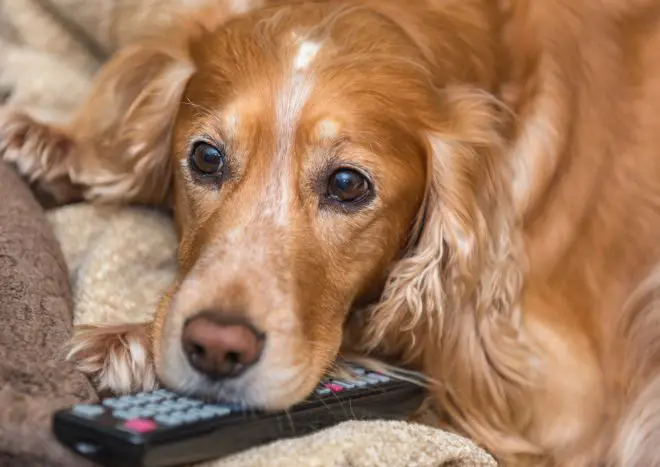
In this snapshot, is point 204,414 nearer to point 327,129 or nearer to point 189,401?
point 189,401

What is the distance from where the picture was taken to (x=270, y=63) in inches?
50.6

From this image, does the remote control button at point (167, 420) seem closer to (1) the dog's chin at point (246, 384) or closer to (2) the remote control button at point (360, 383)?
(1) the dog's chin at point (246, 384)

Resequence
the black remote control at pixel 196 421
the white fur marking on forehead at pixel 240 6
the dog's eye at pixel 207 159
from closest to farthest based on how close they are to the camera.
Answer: the black remote control at pixel 196 421
the dog's eye at pixel 207 159
the white fur marking on forehead at pixel 240 6

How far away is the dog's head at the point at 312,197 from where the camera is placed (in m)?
1.13

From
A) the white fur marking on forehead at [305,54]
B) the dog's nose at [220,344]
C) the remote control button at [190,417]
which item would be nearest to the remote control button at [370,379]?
the dog's nose at [220,344]

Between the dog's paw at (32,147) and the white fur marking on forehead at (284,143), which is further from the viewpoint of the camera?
the dog's paw at (32,147)

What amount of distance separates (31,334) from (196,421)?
1.09 ft

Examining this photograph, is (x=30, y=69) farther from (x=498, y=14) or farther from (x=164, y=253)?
(x=498, y=14)

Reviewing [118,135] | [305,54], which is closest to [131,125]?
[118,135]

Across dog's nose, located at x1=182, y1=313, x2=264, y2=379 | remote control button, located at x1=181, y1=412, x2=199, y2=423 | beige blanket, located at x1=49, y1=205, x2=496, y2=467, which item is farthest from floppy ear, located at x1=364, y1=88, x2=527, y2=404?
remote control button, located at x1=181, y1=412, x2=199, y2=423

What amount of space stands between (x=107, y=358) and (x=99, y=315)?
0.48 feet

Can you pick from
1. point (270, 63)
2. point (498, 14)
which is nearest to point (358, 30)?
point (270, 63)

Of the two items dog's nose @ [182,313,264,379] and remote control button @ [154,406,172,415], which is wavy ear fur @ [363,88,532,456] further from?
remote control button @ [154,406,172,415]

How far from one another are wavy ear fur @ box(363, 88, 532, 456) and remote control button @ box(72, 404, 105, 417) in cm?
55
